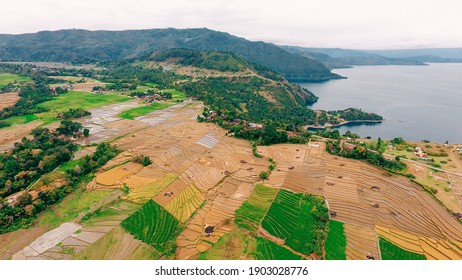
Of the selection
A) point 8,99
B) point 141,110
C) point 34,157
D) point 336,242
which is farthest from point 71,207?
point 8,99

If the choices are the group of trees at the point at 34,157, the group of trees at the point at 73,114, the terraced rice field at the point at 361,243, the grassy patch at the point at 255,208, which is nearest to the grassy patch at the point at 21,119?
the group of trees at the point at 73,114

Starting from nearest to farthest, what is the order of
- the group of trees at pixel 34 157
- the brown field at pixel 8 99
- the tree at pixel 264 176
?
the group of trees at pixel 34 157, the tree at pixel 264 176, the brown field at pixel 8 99

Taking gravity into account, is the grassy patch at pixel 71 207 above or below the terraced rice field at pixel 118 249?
above

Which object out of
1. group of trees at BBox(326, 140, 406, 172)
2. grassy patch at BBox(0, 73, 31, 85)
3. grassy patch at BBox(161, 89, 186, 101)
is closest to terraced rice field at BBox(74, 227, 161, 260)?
group of trees at BBox(326, 140, 406, 172)

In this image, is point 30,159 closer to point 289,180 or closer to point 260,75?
point 289,180

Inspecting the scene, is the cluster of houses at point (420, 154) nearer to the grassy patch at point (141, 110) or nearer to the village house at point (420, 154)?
the village house at point (420, 154)

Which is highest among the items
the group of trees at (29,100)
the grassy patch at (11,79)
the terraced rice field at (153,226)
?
the grassy patch at (11,79)
